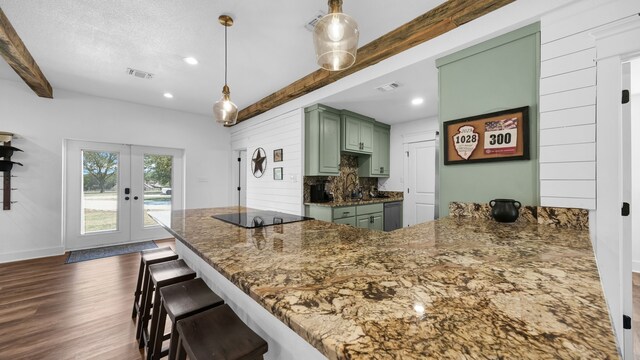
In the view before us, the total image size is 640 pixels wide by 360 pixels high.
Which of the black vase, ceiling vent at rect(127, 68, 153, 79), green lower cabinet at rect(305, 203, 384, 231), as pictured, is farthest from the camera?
green lower cabinet at rect(305, 203, 384, 231)

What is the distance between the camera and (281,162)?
4.39 meters

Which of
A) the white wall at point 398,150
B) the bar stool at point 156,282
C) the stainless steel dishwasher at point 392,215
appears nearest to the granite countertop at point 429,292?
the bar stool at point 156,282

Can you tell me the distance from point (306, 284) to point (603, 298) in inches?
29.8

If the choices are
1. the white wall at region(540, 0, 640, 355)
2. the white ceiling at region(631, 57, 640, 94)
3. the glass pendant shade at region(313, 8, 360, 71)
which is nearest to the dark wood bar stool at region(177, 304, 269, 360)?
the glass pendant shade at region(313, 8, 360, 71)

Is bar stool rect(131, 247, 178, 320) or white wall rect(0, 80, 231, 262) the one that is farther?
white wall rect(0, 80, 231, 262)

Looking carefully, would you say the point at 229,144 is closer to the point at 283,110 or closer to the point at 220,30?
the point at 283,110

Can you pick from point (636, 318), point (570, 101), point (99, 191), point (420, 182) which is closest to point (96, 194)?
point (99, 191)

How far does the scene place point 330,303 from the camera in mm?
617

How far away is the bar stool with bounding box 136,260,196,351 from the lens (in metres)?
1.63

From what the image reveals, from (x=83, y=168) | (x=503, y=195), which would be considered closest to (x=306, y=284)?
(x=503, y=195)

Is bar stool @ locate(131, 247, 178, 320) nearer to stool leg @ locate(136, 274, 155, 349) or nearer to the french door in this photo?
stool leg @ locate(136, 274, 155, 349)

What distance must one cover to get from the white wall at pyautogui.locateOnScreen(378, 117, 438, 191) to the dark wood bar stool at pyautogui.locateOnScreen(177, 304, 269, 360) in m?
4.46

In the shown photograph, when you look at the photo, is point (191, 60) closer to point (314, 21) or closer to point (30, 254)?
point (314, 21)

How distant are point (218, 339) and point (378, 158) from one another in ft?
14.5
